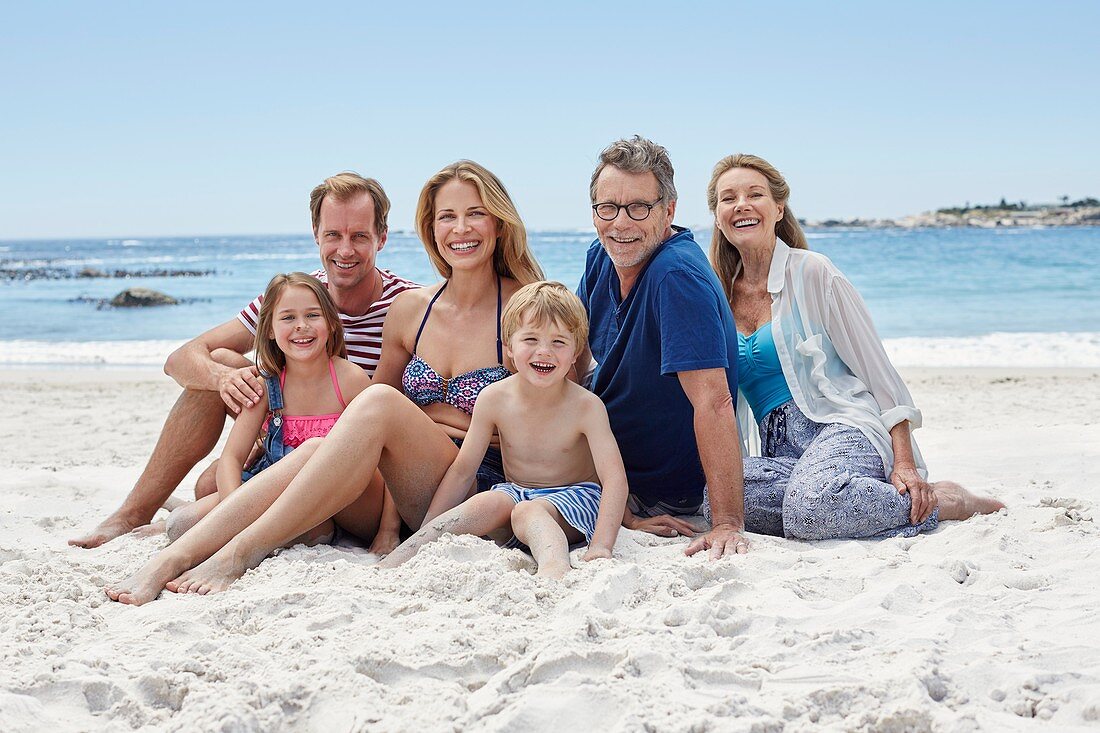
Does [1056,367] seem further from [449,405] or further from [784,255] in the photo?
[449,405]

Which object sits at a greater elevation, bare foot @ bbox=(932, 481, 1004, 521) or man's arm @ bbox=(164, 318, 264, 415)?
man's arm @ bbox=(164, 318, 264, 415)

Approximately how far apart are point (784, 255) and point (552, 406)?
126 centimetres

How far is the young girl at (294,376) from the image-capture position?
3.60 metres

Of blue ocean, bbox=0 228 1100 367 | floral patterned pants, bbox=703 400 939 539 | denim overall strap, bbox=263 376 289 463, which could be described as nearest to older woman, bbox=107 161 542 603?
denim overall strap, bbox=263 376 289 463

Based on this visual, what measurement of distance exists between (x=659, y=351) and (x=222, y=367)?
178cm

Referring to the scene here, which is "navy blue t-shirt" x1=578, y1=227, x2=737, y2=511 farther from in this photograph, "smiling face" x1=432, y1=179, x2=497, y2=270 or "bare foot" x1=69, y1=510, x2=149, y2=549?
"bare foot" x1=69, y1=510, x2=149, y2=549

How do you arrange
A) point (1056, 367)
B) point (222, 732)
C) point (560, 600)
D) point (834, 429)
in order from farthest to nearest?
point (1056, 367), point (834, 429), point (560, 600), point (222, 732)

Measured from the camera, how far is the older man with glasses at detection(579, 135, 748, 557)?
3277mm

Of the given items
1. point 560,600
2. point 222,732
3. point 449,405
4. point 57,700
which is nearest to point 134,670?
point 57,700

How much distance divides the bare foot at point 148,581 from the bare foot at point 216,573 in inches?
1.2

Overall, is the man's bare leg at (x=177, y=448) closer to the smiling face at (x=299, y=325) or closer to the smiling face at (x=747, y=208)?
the smiling face at (x=299, y=325)

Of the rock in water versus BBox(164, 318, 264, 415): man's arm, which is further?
the rock in water

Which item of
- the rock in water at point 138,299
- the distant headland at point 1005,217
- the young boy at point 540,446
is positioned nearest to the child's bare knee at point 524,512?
the young boy at point 540,446

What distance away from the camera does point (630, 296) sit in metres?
3.55
